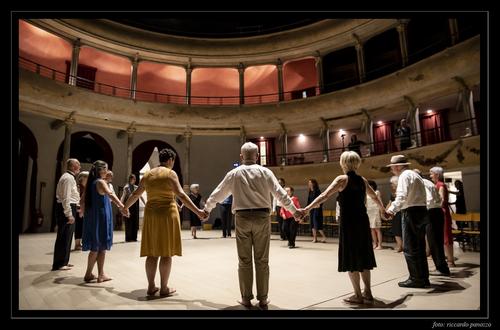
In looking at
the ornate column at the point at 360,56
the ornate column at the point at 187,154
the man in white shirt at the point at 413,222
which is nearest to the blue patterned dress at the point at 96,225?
the man in white shirt at the point at 413,222

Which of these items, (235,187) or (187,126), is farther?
(187,126)

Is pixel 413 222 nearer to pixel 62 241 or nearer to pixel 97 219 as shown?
pixel 97 219

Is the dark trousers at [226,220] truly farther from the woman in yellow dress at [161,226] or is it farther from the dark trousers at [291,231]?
the woman in yellow dress at [161,226]

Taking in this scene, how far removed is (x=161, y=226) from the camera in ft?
10.2

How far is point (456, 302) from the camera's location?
289 centimetres

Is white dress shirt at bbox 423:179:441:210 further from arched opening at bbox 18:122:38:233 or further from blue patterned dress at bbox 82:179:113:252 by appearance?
arched opening at bbox 18:122:38:233

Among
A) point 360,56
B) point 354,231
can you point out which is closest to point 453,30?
point 360,56

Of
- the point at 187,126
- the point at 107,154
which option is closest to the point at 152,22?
the point at 187,126

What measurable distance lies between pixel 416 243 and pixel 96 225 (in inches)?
148

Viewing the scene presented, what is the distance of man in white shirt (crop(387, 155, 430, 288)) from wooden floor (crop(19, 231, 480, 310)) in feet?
0.56

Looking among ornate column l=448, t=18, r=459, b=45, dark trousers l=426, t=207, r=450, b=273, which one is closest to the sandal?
dark trousers l=426, t=207, r=450, b=273
